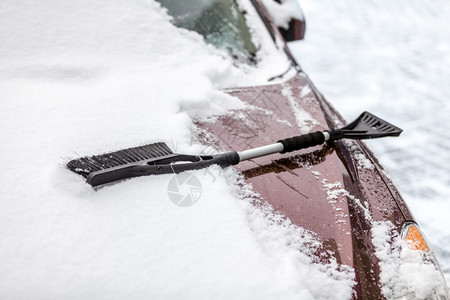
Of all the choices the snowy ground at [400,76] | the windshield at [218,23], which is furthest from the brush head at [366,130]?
the snowy ground at [400,76]

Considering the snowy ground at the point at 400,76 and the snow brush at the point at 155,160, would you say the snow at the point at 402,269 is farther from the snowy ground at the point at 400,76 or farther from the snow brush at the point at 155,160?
the snowy ground at the point at 400,76

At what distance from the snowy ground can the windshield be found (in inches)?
59.8

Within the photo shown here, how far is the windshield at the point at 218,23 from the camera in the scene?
6.89 ft

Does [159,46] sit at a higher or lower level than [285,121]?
higher

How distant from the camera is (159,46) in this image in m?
1.93

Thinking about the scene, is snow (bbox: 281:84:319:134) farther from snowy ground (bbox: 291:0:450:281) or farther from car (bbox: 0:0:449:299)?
snowy ground (bbox: 291:0:450:281)

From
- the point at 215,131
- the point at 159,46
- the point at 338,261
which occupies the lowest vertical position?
the point at 338,261

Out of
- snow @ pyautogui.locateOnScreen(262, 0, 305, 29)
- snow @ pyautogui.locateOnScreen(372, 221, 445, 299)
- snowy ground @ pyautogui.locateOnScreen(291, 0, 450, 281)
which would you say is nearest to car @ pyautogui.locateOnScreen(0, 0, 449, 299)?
snow @ pyautogui.locateOnScreen(372, 221, 445, 299)

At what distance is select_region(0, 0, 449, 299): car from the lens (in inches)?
40.9

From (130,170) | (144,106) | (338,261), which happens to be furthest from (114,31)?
(338,261)

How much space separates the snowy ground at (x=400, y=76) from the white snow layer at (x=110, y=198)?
5.15ft

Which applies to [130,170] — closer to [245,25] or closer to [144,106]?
[144,106]

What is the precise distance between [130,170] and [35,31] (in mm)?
908

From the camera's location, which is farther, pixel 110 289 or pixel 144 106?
pixel 144 106
